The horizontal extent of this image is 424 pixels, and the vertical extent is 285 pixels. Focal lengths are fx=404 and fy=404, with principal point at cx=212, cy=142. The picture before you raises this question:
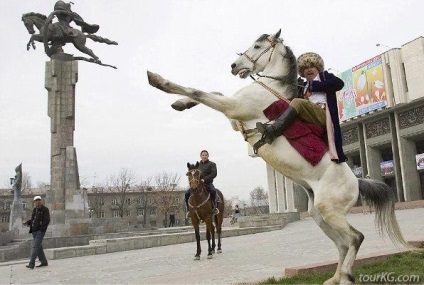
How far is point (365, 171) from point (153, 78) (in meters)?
45.5

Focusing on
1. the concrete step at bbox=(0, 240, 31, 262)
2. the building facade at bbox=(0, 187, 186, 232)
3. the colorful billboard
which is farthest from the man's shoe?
the building facade at bbox=(0, 187, 186, 232)

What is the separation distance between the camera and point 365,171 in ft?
152

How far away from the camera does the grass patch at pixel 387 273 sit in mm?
4898

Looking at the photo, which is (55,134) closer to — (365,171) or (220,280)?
(220,280)

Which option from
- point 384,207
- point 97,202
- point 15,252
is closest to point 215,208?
point 384,207

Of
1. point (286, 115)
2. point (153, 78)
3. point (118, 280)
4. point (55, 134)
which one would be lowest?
point (118, 280)

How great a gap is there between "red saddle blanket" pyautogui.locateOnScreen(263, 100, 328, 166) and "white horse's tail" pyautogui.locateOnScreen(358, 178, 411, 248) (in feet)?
2.49

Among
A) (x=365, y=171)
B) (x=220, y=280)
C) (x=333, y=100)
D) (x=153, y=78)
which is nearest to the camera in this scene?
(x=153, y=78)

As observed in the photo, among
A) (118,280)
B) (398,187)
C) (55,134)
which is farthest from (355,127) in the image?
(118,280)

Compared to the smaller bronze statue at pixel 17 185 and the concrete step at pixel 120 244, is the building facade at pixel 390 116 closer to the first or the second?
the concrete step at pixel 120 244

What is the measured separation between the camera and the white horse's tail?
5164 mm

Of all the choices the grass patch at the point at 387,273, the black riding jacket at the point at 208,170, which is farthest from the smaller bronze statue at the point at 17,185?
the grass patch at the point at 387,273

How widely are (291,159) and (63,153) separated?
22.2 m

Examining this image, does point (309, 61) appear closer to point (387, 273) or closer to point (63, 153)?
point (387, 273)
